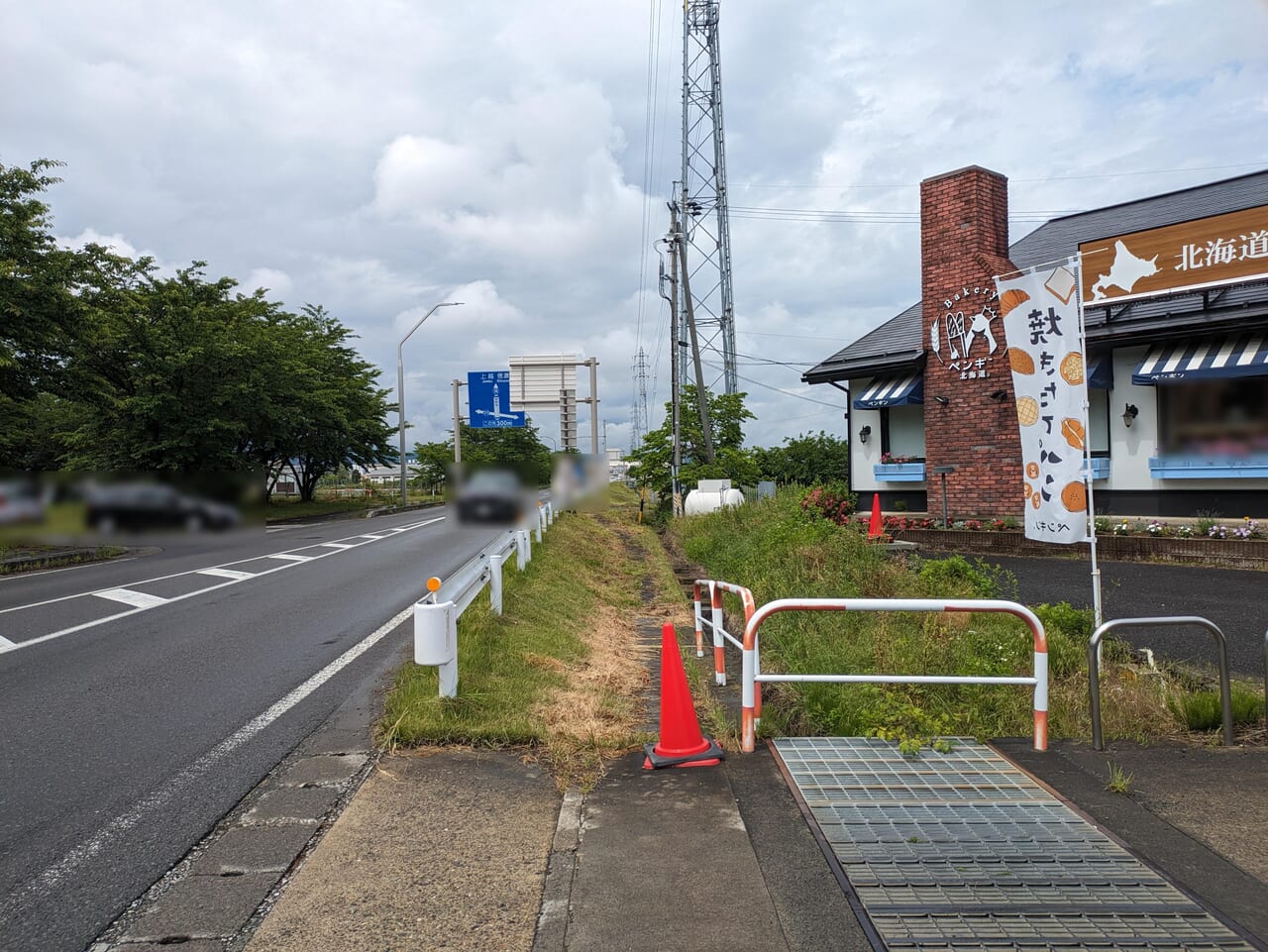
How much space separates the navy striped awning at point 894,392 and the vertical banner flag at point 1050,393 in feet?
33.5

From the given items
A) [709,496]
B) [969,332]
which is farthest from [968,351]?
[709,496]

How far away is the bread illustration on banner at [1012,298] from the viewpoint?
7.56 meters

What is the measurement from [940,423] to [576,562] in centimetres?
790

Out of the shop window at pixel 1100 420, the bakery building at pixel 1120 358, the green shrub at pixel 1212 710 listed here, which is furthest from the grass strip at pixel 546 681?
the shop window at pixel 1100 420

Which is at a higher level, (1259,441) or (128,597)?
(1259,441)

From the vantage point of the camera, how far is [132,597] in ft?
38.4

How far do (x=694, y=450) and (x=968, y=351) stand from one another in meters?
11.6

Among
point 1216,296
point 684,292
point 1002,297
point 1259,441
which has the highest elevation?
point 684,292

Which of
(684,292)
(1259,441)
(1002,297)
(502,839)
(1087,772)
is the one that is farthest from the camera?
(684,292)

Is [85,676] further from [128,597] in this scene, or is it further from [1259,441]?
[1259,441]

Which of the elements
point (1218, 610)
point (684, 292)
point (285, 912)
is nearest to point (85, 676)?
point (285, 912)

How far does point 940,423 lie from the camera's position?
55.6 ft

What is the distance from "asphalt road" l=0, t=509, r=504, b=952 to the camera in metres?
3.65

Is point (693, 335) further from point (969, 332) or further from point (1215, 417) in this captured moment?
point (1215, 417)
